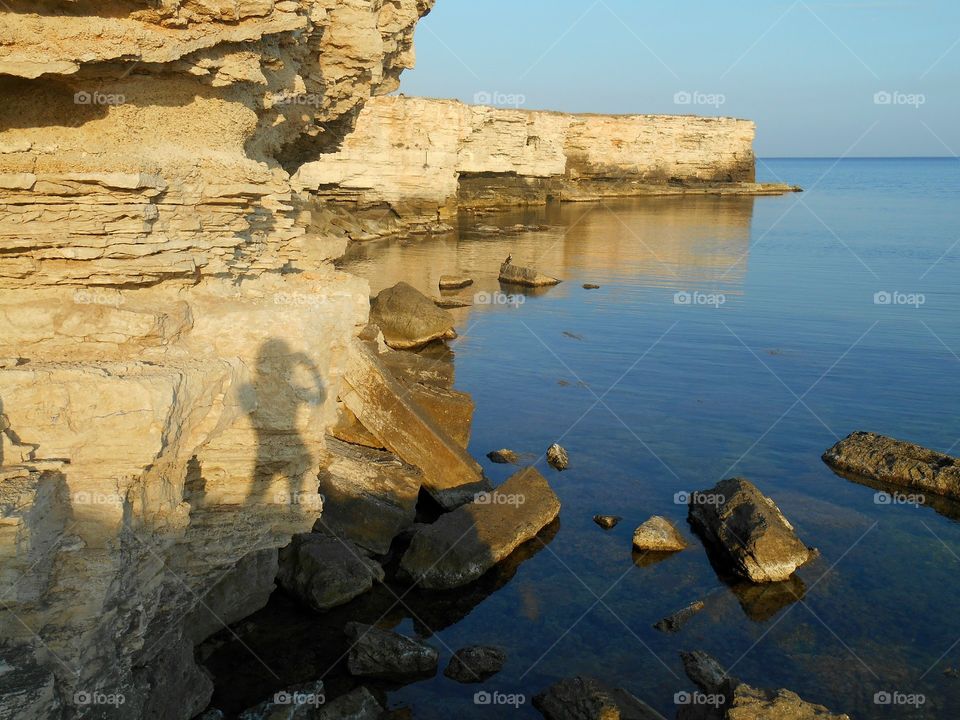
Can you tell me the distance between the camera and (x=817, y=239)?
49.3 m

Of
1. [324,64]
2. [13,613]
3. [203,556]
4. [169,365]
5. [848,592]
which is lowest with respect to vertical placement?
[848,592]

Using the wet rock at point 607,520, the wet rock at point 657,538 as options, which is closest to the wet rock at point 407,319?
the wet rock at point 607,520

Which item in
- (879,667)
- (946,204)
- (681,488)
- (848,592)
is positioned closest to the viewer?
(879,667)

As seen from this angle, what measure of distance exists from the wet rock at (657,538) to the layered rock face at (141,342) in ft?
19.2

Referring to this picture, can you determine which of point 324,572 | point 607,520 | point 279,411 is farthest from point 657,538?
point 279,411

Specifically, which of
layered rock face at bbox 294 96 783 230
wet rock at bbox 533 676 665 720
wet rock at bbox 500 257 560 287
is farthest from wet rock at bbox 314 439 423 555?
wet rock at bbox 500 257 560 287

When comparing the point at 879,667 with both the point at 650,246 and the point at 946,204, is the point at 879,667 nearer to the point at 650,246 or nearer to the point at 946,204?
the point at 650,246

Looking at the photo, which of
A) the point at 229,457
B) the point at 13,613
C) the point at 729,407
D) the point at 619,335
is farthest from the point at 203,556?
the point at 619,335

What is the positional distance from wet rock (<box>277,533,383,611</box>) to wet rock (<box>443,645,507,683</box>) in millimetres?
1730

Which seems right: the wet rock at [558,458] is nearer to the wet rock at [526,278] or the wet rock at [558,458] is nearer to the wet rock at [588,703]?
the wet rock at [588,703]

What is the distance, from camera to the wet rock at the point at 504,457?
49.0 ft

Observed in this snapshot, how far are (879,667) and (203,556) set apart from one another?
24.8ft

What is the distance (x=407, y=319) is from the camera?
72.3 feet

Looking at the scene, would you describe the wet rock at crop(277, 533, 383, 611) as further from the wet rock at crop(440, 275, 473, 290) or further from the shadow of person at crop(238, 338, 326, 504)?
the wet rock at crop(440, 275, 473, 290)
